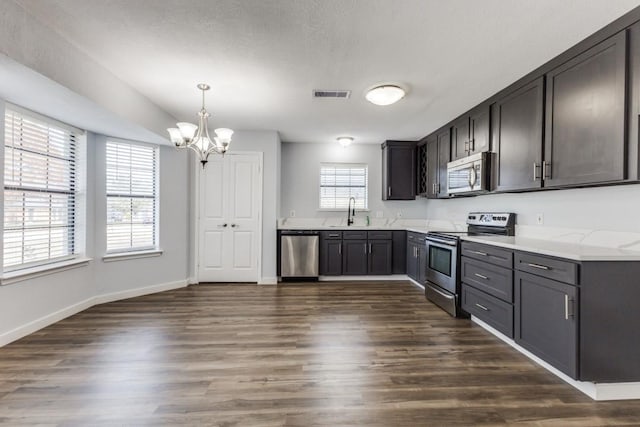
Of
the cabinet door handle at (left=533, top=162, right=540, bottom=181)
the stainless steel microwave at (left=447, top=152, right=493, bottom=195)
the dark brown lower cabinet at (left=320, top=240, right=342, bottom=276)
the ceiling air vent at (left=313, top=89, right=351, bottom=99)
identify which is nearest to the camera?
the cabinet door handle at (left=533, top=162, right=540, bottom=181)

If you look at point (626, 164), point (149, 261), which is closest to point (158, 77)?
point (149, 261)

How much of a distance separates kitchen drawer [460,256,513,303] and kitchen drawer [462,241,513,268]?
0.04 meters

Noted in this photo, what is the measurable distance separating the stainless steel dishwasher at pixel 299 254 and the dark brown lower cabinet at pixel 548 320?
119 inches

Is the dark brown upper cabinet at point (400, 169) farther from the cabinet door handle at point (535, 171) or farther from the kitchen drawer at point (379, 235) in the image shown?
the cabinet door handle at point (535, 171)

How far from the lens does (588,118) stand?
2150mm

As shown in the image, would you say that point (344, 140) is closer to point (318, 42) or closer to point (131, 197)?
point (318, 42)

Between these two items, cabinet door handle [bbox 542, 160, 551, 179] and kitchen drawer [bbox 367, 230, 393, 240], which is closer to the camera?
cabinet door handle [bbox 542, 160, 551, 179]

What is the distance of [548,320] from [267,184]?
151 inches

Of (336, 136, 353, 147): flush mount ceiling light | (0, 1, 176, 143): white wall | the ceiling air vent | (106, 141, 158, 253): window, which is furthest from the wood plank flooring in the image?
(336, 136, 353, 147): flush mount ceiling light

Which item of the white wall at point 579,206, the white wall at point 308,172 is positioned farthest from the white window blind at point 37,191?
the white wall at point 579,206

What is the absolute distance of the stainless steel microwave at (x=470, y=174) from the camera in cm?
330

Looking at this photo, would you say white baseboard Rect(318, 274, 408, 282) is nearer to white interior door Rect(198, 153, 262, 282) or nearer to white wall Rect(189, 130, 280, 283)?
white wall Rect(189, 130, 280, 283)

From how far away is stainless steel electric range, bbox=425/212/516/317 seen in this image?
331 centimetres

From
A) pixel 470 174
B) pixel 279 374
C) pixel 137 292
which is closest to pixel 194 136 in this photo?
pixel 279 374
